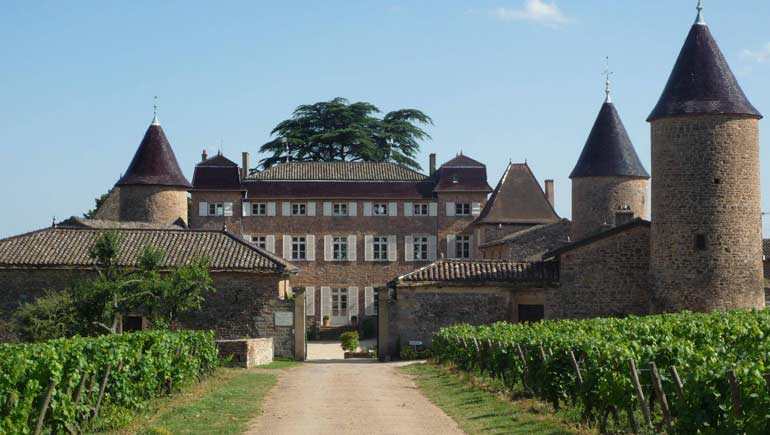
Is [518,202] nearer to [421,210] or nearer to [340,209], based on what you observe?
[421,210]

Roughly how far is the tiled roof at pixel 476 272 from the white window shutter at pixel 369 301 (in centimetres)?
2048

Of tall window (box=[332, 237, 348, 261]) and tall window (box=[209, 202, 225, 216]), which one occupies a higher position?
tall window (box=[209, 202, 225, 216])

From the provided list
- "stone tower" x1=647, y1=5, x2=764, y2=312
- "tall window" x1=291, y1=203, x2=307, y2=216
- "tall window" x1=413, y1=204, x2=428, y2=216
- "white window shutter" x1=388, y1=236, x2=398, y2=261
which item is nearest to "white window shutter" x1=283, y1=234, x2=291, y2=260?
"tall window" x1=291, y1=203, x2=307, y2=216

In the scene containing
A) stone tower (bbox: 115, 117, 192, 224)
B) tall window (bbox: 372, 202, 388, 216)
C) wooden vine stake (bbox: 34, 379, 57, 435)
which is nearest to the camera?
wooden vine stake (bbox: 34, 379, 57, 435)

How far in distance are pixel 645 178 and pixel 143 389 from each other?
28268mm

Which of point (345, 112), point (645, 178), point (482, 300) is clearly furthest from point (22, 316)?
point (345, 112)

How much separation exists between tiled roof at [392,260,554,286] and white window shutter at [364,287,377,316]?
2048cm

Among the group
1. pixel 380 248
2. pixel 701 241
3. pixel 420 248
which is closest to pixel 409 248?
pixel 420 248

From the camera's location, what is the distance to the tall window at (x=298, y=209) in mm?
54281

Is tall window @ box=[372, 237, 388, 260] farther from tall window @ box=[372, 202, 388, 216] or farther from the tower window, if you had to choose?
the tower window

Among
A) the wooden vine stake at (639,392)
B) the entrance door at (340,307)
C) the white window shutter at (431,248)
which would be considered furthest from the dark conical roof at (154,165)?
the wooden vine stake at (639,392)

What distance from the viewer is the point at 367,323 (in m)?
50.1

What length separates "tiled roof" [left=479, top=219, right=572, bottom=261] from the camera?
45.0 meters

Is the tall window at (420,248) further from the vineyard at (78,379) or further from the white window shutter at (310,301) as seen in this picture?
the vineyard at (78,379)
